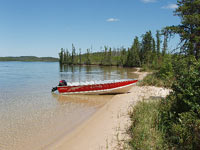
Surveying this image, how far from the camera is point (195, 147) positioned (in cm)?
472

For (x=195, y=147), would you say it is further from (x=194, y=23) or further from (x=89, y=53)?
(x=89, y=53)

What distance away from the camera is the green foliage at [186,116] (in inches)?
196

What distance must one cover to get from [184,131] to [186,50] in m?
8.64

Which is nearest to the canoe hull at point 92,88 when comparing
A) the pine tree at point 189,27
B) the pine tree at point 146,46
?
the pine tree at point 189,27

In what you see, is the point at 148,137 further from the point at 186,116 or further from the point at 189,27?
the point at 189,27

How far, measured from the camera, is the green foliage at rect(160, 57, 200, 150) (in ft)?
16.4

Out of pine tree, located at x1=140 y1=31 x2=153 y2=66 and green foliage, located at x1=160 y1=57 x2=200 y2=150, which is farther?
pine tree, located at x1=140 y1=31 x2=153 y2=66

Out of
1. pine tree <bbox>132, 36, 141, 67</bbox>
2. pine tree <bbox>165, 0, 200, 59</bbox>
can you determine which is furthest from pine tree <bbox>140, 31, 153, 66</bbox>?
pine tree <bbox>165, 0, 200, 59</bbox>

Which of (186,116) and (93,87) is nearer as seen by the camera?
(186,116)

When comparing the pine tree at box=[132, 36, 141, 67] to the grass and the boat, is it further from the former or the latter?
the grass

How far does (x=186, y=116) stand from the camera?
528 centimetres

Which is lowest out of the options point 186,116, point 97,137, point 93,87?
point 97,137

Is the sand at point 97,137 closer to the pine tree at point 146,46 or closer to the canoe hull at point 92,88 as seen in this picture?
the canoe hull at point 92,88

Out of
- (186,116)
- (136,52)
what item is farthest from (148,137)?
(136,52)
